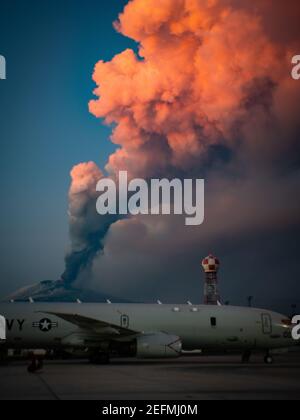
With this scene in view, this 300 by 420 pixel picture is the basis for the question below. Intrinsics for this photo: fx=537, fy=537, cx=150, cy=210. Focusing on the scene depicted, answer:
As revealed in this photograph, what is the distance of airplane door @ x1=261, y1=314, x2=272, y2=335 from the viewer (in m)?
30.2

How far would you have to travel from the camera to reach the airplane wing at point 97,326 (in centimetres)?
2742

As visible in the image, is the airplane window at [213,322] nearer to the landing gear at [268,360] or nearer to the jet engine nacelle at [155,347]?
the landing gear at [268,360]

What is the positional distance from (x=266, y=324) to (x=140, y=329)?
7.21 metres

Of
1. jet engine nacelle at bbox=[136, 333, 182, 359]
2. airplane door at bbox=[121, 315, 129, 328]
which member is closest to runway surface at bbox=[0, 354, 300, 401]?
jet engine nacelle at bbox=[136, 333, 182, 359]

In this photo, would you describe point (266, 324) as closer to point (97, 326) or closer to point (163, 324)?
point (163, 324)

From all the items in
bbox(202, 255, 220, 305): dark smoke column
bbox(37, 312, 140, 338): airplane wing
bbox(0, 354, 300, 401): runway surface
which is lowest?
bbox(0, 354, 300, 401): runway surface

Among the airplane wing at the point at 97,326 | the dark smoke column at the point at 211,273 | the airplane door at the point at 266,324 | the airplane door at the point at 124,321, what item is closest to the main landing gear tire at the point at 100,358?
the airplane wing at the point at 97,326

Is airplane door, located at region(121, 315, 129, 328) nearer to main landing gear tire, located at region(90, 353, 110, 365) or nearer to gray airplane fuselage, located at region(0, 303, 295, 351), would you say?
gray airplane fuselage, located at region(0, 303, 295, 351)

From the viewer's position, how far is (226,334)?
2998cm

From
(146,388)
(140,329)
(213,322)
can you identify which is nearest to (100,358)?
(140,329)

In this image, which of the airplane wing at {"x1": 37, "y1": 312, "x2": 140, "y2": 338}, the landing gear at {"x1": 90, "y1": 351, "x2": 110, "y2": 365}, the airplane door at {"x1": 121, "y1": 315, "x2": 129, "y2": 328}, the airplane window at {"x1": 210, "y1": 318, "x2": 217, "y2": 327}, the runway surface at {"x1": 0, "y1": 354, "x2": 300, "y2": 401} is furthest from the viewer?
the airplane window at {"x1": 210, "y1": 318, "x2": 217, "y2": 327}

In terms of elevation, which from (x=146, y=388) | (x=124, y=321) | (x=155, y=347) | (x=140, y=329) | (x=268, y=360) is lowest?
(x=146, y=388)

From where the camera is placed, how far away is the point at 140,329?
A: 96.1 ft
